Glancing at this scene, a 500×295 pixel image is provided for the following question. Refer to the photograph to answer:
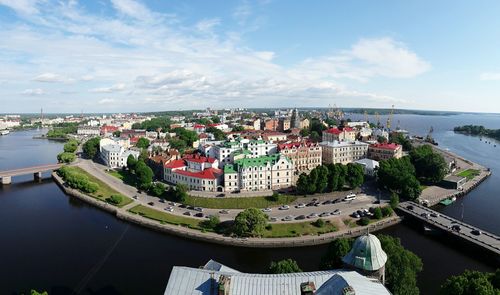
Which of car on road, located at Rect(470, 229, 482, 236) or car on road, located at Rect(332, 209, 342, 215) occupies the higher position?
car on road, located at Rect(332, 209, 342, 215)

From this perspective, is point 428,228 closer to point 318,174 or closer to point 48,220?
point 318,174

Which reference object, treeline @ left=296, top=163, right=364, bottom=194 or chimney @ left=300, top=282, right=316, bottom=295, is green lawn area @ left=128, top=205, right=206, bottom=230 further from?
chimney @ left=300, top=282, right=316, bottom=295

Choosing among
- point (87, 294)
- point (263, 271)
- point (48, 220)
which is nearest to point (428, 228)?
point (263, 271)

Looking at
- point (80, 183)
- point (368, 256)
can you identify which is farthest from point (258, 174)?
point (368, 256)

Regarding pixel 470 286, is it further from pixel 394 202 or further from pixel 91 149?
pixel 91 149

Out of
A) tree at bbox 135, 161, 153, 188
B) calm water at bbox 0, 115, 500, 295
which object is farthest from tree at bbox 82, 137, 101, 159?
calm water at bbox 0, 115, 500, 295

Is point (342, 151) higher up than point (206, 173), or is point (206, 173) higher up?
point (342, 151)
